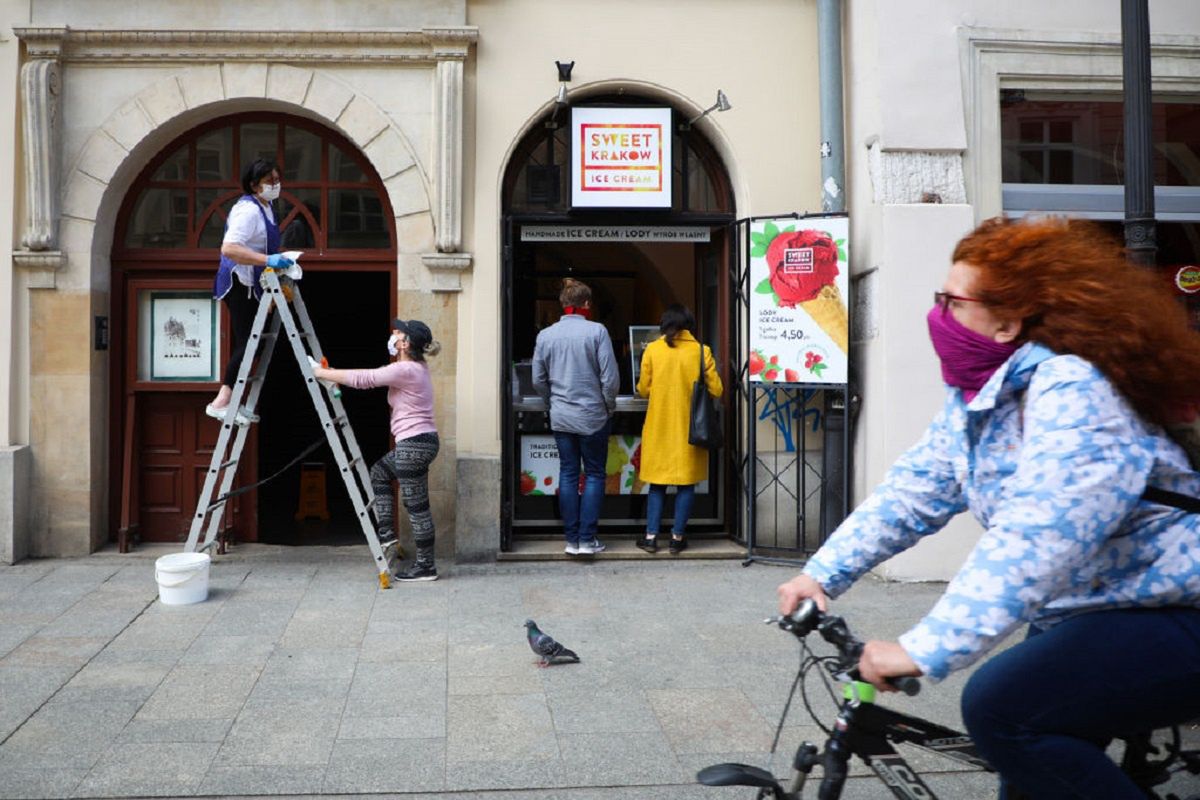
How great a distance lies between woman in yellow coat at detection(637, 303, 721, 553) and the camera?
330 inches

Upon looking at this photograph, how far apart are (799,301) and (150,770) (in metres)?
5.33

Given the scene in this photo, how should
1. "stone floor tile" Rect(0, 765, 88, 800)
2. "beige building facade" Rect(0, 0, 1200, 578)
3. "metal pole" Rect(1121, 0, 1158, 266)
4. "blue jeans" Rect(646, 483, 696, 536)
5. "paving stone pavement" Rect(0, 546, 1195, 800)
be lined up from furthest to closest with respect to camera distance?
"blue jeans" Rect(646, 483, 696, 536)
"beige building facade" Rect(0, 0, 1200, 578)
"metal pole" Rect(1121, 0, 1158, 266)
"paving stone pavement" Rect(0, 546, 1195, 800)
"stone floor tile" Rect(0, 765, 88, 800)

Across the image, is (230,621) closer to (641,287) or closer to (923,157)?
(641,287)

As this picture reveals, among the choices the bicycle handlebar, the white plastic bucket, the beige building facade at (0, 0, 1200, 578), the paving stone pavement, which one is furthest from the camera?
the beige building facade at (0, 0, 1200, 578)

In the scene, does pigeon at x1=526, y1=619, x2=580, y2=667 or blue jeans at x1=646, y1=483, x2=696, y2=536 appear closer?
pigeon at x1=526, y1=619, x2=580, y2=667

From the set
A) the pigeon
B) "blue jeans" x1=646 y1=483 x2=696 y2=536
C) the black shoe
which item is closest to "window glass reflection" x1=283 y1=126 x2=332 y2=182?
the black shoe

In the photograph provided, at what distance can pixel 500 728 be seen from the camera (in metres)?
4.73

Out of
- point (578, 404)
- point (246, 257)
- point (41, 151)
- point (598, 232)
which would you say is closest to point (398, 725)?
point (246, 257)

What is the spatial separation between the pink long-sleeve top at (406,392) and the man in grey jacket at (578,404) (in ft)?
3.47

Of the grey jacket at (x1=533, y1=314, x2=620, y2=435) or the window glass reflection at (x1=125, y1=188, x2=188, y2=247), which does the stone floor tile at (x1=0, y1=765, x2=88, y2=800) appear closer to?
the grey jacket at (x1=533, y1=314, x2=620, y2=435)

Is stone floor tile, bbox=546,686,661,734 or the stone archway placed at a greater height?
the stone archway

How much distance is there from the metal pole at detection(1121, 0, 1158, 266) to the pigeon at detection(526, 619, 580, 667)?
310 cm

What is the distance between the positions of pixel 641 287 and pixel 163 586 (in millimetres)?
4286

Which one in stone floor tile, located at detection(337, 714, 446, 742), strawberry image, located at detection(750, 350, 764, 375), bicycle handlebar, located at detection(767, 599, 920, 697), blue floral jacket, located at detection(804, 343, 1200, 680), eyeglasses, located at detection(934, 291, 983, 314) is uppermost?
strawberry image, located at detection(750, 350, 764, 375)
